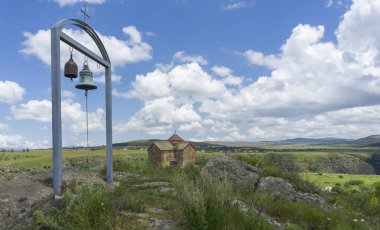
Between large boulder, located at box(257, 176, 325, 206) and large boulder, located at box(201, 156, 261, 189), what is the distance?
0.48 m

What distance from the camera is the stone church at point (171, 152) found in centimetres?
4991

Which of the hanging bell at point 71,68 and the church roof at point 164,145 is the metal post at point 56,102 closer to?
the hanging bell at point 71,68

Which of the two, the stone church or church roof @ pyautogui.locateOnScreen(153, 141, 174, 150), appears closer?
the stone church

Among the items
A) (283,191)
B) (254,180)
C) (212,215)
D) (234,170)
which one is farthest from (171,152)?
(212,215)

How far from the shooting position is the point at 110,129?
1029 cm

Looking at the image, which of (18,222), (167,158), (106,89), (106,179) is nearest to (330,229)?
(18,222)

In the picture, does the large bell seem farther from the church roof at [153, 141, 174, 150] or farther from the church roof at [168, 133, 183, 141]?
the church roof at [168, 133, 183, 141]

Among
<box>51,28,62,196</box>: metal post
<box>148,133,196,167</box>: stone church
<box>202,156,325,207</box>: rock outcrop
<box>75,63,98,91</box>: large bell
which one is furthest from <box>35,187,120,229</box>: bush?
<box>148,133,196,167</box>: stone church

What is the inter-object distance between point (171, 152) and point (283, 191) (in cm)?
4076

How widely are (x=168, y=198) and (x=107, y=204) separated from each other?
1.84 m

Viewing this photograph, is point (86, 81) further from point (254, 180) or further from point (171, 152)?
point (171, 152)

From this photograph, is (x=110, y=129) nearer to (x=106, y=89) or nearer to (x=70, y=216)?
(x=106, y=89)

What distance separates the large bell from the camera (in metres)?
8.84

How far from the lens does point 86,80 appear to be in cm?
888
